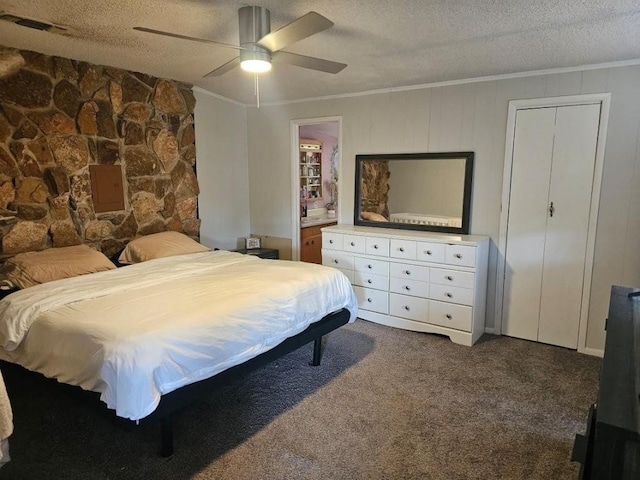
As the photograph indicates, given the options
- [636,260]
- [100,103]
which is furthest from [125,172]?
[636,260]

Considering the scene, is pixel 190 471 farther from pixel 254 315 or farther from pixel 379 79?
pixel 379 79

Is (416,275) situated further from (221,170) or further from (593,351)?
(221,170)

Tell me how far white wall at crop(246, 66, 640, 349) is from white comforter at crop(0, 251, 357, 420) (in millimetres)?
1748

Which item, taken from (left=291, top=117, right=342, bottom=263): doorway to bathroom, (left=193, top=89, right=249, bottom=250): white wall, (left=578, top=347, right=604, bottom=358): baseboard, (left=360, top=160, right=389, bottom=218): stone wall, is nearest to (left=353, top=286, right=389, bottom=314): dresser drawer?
(left=360, top=160, right=389, bottom=218): stone wall

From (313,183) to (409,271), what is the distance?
2.90 m

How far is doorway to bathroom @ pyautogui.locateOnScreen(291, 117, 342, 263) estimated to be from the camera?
4.96 meters

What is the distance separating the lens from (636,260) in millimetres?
3189

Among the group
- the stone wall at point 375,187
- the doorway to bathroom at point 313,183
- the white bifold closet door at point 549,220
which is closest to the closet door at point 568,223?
the white bifold closet door at point 549,220

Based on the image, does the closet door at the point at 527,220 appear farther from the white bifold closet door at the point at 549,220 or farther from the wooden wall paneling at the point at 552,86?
the wooden wall paneling at the point at 552,86

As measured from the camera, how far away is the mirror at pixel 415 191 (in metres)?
3.91

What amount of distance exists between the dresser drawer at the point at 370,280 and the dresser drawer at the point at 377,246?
22 centimetres

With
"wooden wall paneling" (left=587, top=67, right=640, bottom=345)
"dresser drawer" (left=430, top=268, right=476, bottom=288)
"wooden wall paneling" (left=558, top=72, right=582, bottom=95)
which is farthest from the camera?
"dresser drawer" (left=430, top=268, right=476, bottom=288)

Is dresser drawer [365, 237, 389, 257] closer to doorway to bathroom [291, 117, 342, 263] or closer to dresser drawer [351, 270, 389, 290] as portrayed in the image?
dresser drawer [351, 270, 389, 290]

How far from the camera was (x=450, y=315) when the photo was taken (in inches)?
144
